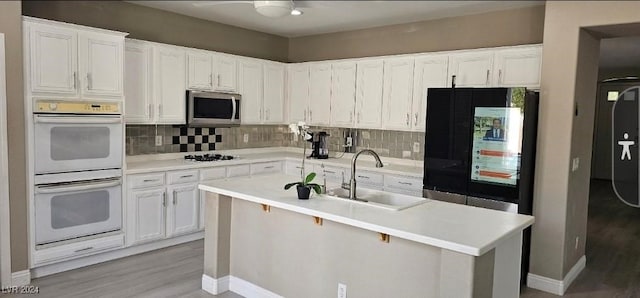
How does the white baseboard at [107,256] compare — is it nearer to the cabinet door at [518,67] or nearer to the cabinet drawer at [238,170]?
the cabinet drawer at [238,170]

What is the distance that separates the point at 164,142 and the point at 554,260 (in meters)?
3.86

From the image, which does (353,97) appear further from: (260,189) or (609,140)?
(609,140)

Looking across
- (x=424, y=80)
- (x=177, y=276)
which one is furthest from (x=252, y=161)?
(x=424, y=80)

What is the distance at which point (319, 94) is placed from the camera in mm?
5434

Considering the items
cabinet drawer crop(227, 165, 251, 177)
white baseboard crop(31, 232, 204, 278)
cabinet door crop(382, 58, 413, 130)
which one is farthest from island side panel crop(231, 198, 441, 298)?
cabinet door crop(382, 58, 413, 130)

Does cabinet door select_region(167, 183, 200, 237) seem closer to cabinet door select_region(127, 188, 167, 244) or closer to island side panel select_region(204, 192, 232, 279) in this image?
cabinet door select_region(127, 188, 167, 244)

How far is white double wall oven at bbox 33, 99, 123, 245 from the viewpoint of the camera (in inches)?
133

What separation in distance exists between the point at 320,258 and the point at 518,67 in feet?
8.10

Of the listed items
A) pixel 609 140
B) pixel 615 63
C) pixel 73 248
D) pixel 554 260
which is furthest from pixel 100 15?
pixel 609 140

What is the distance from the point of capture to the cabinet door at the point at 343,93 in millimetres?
5102

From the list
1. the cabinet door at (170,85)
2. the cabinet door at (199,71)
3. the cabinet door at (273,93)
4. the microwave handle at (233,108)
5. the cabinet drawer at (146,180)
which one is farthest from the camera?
the cabinet door at (273,93)

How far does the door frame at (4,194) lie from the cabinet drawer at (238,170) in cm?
204

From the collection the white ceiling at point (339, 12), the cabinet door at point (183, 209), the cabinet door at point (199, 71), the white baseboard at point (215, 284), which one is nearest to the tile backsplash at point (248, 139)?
the cabinet door at point (199, 71)

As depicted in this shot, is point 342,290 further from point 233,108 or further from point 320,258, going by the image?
point 233,108
